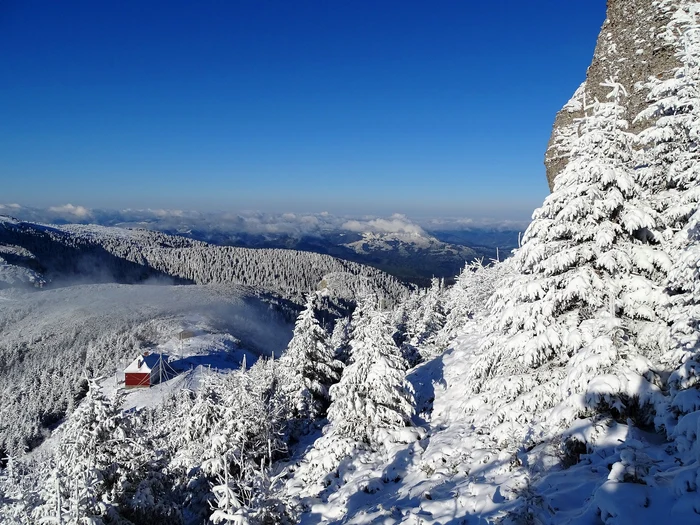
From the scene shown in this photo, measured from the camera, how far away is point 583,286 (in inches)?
376

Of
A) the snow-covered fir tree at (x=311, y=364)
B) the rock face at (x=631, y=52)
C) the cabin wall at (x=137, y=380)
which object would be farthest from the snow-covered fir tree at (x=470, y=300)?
the cabin wall at (x=137, y=380)

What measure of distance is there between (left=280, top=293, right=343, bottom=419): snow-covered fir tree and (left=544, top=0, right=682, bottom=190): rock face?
55.3ft

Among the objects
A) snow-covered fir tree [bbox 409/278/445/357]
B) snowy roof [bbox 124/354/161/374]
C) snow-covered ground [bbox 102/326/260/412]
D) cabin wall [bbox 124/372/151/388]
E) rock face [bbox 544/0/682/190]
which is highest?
rock face [bbox 544/0/682/190]

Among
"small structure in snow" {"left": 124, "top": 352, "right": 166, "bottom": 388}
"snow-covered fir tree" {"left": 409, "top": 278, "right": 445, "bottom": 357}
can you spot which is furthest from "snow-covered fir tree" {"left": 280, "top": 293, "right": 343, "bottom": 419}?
"small structure in snow" {"left": 124, "top": 352, "right": 166, "bottom": 388}

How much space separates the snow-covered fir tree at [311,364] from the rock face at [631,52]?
55.3ft

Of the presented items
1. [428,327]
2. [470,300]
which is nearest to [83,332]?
[428,327]

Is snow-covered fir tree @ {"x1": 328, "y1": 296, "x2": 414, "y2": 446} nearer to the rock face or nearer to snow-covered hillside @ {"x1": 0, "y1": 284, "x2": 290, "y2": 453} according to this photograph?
the rock face

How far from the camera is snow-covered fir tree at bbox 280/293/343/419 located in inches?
880

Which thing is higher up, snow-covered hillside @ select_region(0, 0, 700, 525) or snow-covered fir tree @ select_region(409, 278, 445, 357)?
snow-covered hillside @ select_region(0, 0, 700, 525)

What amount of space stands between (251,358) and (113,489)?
345 feet

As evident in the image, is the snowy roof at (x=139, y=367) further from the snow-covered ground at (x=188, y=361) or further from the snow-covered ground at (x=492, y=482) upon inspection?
the snow-covered ground at (x=492, y=482)

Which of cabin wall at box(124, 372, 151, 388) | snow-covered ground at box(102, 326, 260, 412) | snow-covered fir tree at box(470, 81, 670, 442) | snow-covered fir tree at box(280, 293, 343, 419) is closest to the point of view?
snow-covered fir tree at box(470, 81, 670, 442)

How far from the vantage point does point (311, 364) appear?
76.6ft

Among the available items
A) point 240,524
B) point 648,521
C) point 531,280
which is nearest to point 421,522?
point 240,524
